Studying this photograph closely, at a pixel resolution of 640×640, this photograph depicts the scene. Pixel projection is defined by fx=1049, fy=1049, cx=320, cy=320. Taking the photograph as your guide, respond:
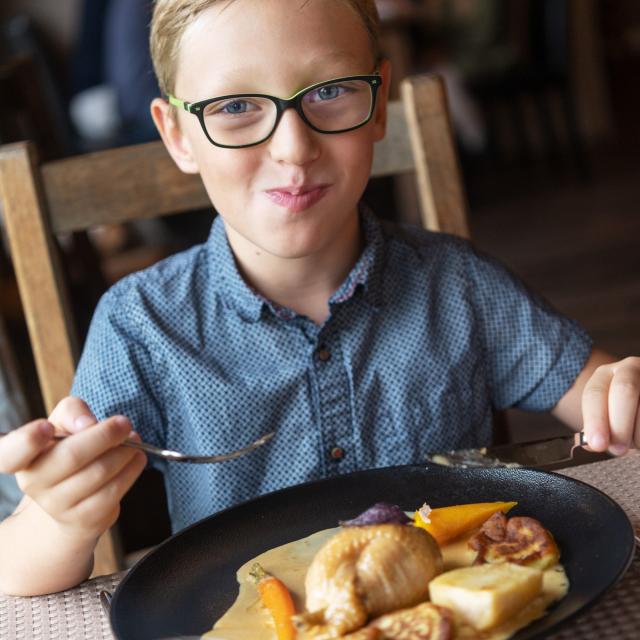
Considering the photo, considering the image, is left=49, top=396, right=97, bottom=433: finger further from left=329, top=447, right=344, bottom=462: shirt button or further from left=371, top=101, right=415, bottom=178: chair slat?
left=371, top=101, right=415, bottom=178: chair slat

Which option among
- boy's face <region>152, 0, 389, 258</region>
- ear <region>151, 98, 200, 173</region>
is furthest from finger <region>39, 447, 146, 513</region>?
ear <region>151, 98, 200, 173</region>

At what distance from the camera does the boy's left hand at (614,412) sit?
91 centimetres

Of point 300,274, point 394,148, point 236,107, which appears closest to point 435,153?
point 394,148

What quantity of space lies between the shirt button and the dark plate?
10.1 inches

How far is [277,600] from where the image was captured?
771 mm

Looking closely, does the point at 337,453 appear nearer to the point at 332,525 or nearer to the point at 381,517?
the point at 332,525

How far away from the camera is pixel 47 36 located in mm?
6879

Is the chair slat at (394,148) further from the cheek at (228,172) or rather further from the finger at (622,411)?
the finger at (622,411)

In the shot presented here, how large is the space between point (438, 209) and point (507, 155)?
17.0 ft

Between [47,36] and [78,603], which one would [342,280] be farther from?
[47,36]

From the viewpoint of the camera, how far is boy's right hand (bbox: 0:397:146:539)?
0.83 m

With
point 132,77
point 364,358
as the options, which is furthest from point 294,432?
point 132,77

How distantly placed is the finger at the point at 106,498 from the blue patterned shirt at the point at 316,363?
0.90 ft

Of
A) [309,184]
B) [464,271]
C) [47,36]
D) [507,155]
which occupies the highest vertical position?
[47,36]
